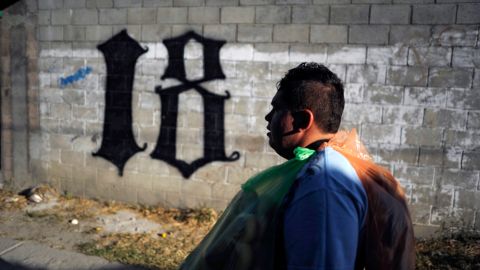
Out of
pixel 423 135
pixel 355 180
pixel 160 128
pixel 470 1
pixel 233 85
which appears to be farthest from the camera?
pixel 160 128

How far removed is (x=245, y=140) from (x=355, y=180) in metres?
3.19

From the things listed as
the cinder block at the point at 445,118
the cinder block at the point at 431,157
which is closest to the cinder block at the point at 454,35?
the cinder block at the point at 445,118

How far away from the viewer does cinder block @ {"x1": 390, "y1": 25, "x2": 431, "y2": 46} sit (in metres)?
3.63

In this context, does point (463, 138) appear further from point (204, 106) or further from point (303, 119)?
point (303, 119)

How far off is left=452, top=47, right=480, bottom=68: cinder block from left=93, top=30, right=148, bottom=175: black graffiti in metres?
3.54

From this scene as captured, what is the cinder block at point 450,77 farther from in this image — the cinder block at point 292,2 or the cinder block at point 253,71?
the cinder block at point 253,71

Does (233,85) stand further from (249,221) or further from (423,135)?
(249,221)

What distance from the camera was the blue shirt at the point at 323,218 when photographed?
3.18 ft

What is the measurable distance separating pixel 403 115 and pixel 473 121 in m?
0.67

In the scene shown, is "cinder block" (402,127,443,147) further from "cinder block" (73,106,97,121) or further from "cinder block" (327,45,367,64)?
"cinder block" (73,106,97,121)

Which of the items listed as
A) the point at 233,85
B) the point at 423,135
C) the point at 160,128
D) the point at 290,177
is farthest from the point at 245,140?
the point at 290,177

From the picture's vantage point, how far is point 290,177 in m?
1.16

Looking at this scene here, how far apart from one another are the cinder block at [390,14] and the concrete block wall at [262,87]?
0.01 meters

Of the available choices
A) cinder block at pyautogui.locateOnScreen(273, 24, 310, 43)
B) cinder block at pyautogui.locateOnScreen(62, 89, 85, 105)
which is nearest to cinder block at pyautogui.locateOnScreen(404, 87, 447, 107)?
cinder block at pyautogui.locateOnScreen(273, 24, 310, 43)
